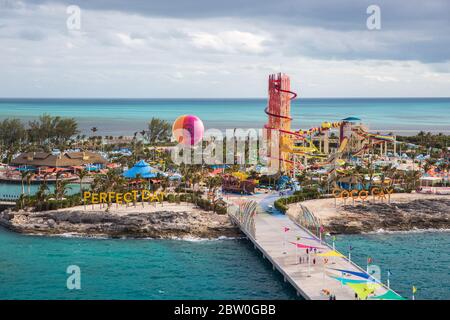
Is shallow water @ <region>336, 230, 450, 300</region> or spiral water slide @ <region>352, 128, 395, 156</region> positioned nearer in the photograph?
shallow water @ <region>336, 230, 450, 300</region>

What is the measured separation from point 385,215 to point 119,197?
27866 mm

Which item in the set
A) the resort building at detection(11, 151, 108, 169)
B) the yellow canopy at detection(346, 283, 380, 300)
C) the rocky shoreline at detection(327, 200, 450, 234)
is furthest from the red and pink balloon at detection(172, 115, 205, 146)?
the yellow canopy at detection(346, 283, 380, 300)

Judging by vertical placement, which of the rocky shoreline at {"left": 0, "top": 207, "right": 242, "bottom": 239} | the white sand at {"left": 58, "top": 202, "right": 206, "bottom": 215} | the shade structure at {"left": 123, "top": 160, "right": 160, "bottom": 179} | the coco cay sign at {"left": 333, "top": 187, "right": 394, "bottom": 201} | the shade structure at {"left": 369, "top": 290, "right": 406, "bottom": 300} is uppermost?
the shade structure at {"left": 123, "top": 160, "right": 160, "bottom": 179}

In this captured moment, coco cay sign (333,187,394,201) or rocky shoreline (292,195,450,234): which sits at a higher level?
coco cay sign (333,187,394,201)

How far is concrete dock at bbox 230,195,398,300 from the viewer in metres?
43.2

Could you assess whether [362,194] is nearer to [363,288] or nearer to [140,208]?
[140,208]

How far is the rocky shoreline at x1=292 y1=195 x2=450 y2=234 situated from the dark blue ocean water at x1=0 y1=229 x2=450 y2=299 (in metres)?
2.30

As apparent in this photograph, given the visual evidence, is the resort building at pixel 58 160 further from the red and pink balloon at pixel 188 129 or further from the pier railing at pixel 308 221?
the pier railing at pixel 308 221

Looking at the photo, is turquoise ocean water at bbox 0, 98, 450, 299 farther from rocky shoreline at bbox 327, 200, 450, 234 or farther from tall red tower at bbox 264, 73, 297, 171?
tall red tower at bbox 264, 73, 297, 171

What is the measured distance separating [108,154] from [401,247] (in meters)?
66.4

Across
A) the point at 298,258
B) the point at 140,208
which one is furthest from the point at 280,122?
the point at 298,258

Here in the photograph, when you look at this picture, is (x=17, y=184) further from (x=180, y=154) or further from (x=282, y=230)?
(x=282, y=230)

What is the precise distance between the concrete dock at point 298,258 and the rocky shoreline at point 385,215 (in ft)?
16.8

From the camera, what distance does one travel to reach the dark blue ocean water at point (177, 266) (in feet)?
149
